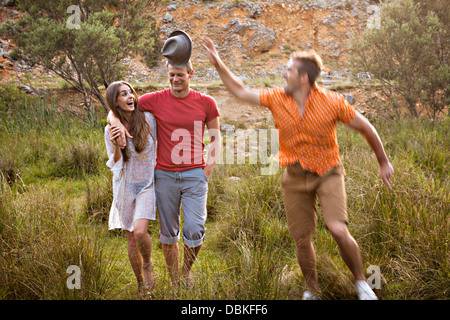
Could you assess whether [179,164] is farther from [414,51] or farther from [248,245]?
[414,51]

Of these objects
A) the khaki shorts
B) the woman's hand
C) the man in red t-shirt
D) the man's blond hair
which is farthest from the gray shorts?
the man's blond hair

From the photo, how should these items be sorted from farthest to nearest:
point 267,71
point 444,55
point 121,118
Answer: point 267,71
point 444,55
point 121,118

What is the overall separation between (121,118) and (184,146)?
1.89 feet

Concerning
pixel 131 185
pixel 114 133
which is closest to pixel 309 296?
pixel 131 185

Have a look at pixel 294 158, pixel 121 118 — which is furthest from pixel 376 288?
pixel 121 118

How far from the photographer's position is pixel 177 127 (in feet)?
10.2

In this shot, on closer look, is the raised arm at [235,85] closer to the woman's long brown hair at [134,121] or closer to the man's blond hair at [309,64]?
the man's blond hair at [309,64]

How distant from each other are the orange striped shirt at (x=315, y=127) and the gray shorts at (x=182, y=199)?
2.92 ft

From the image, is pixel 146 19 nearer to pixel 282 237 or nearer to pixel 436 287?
pixel 282 237

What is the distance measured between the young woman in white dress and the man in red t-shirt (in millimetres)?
111

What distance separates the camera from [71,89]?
12523 millimetres

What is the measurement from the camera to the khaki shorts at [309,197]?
8.13 feet

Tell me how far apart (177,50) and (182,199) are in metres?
1.24

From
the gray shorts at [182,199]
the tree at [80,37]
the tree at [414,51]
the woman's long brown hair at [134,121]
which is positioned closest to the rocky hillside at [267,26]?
the tree at [80,37]
